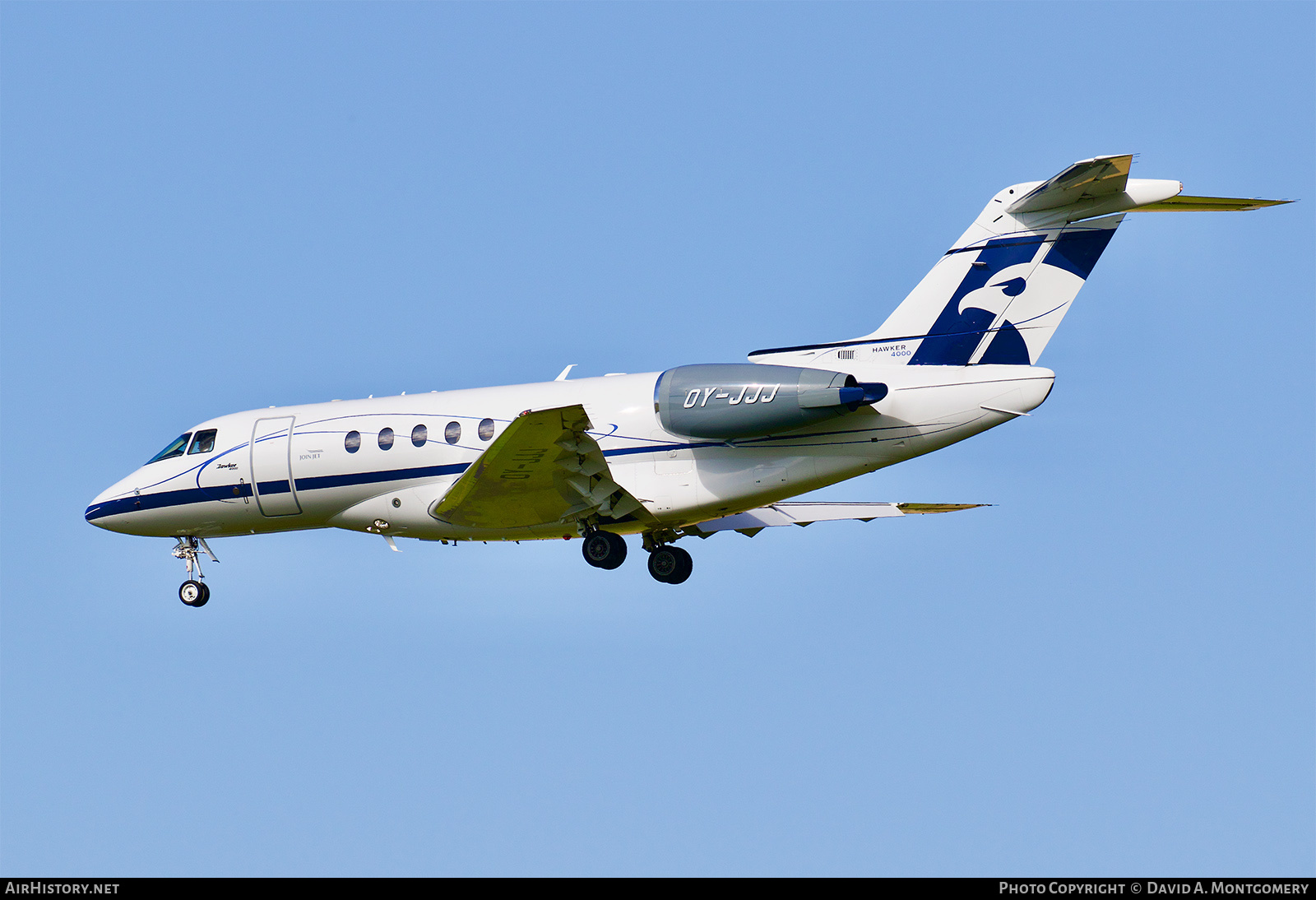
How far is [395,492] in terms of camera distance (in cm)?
2258

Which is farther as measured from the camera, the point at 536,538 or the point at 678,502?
the point at 536,538

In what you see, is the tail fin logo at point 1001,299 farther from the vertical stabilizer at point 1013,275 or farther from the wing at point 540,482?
the wing at point 540,482

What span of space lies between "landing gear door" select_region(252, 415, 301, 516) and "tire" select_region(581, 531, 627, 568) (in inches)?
202

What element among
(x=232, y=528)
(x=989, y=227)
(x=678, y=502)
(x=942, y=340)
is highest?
(x=989, y=227)

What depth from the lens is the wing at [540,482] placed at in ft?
64.8

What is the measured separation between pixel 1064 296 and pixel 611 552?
25.2 ft

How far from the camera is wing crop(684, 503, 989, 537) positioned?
24.3 metres

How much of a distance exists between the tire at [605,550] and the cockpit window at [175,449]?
7.58 m

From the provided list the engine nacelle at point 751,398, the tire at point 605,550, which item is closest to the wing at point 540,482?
the tire at point 605,550

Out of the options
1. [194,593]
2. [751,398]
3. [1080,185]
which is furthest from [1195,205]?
[194,593]

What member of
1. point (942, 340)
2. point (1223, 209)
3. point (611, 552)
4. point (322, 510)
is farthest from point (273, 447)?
point (1223, 209)
